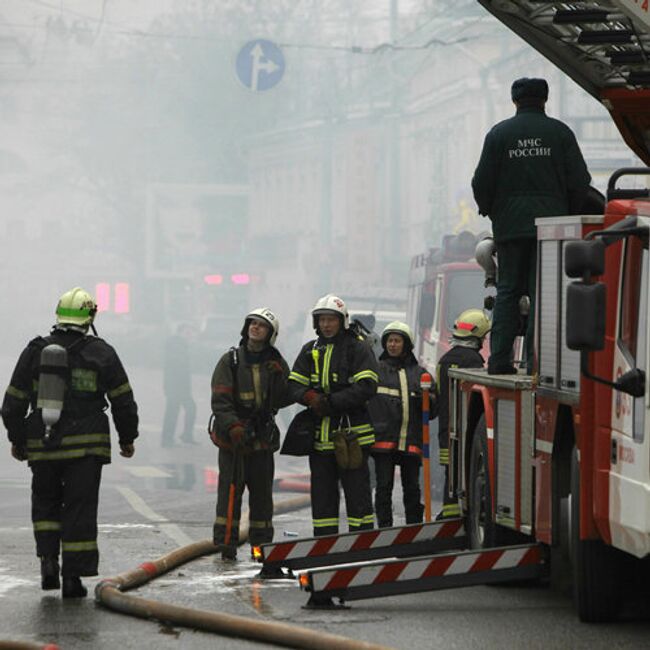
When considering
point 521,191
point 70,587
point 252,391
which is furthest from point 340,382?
point 70,587

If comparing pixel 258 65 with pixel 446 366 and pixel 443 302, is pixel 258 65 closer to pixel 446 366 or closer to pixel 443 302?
pixel 443 302

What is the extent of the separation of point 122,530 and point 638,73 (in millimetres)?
5642

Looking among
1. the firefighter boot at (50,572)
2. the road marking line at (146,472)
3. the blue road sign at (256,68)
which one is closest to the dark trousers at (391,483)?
the firefighter boot at (50,572)

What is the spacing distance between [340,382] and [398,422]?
4.77 feet

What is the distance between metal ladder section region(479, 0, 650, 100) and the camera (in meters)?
10.6

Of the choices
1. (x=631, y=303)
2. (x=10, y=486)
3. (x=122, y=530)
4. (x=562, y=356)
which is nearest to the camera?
(x=631, y=303)

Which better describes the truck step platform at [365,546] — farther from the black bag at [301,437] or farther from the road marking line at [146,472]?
the road marking line at [146,472]

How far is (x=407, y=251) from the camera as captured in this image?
222ft

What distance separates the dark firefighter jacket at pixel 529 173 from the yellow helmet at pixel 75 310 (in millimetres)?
2162

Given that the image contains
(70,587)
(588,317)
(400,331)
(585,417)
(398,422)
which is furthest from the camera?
(400,331)

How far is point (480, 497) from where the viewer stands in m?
10.9

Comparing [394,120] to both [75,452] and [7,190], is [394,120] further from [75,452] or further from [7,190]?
[75,452]

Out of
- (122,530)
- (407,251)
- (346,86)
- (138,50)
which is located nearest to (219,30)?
(138,50)

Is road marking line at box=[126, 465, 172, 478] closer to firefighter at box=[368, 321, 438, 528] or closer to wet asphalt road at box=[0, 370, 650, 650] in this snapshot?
wet asphalt road at box=[0, 370, 650, 650]
